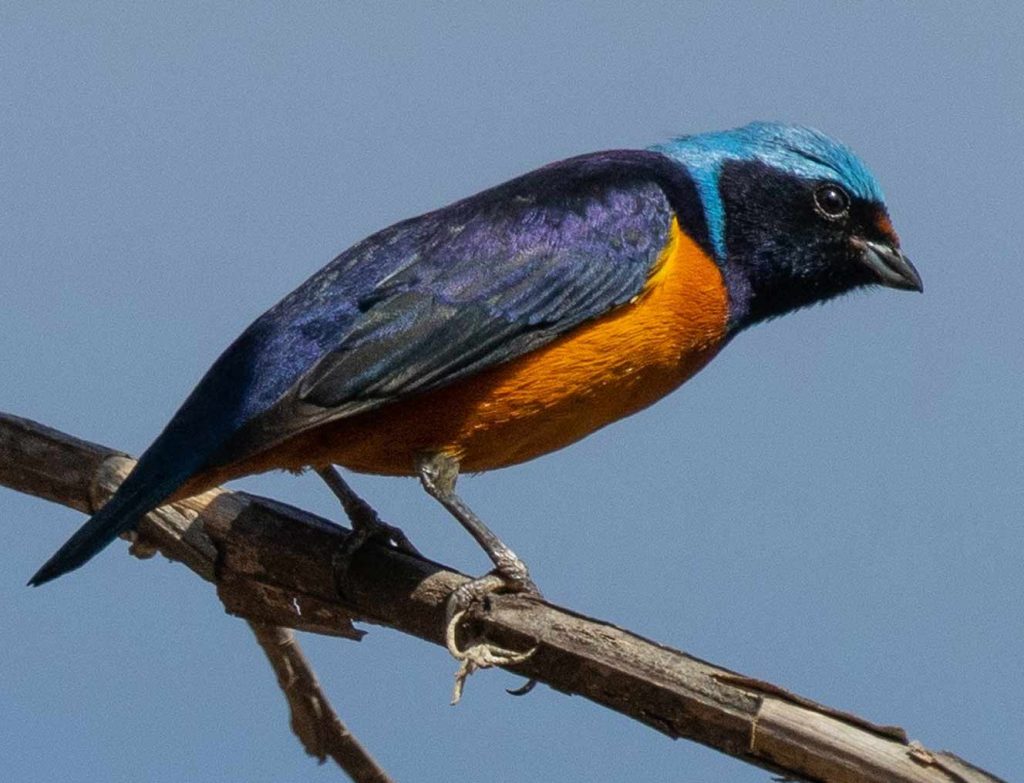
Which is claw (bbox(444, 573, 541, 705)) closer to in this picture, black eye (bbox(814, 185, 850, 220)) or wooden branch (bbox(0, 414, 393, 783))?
wooden branch (bbox(0, 414, 393, 783))

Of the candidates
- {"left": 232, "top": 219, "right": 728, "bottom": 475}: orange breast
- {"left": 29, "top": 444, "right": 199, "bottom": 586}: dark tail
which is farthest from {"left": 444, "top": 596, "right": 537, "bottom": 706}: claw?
{"left": 29, "top": 444, "right": 199, "bottom": 586}: dark tail

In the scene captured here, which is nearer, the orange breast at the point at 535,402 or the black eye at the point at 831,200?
the orange breast at the point at 535,402

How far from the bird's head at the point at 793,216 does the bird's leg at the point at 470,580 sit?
1382 millimetres

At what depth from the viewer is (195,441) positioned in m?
5.41

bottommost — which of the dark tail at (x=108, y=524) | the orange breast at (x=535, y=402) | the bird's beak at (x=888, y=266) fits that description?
the dark tail at (x=108, y=524)

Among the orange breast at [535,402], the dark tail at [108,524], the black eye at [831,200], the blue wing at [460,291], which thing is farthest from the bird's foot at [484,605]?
the black eye at [831,200]

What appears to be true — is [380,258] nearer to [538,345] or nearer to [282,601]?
[538,345]

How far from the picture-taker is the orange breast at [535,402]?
5652mm

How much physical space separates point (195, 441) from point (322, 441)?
17.9 inches

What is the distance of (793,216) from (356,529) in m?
2.12

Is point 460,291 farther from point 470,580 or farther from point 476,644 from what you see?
point 476,644

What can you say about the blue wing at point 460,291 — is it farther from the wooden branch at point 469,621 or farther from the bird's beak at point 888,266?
the bird's beak at point 888,266

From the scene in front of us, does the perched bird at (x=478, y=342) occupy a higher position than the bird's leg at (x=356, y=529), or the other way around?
the perched bird at (x=478, y=342)

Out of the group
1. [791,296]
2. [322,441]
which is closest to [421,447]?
[322,441]
